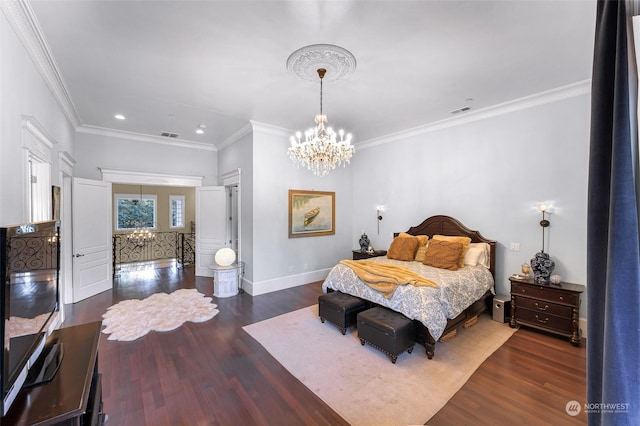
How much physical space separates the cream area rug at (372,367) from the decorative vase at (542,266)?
83 centimetres

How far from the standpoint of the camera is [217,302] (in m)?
4.66

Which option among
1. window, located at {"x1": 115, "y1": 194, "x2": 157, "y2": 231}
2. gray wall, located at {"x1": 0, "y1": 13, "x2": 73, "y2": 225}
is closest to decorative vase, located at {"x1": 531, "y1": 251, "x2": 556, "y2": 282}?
gray wall, located at {"x1": 0, "y1": 13, "x2": 73, "y2": 225}

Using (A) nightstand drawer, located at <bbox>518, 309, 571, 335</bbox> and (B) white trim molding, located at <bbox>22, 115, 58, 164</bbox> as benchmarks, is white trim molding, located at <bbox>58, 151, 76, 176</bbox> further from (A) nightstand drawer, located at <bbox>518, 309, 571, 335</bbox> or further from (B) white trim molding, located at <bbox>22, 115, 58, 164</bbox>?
(A) nightstand drawer, located at <bbox>518, 309, 571, 335</bbox>

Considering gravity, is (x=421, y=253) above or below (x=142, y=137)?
below

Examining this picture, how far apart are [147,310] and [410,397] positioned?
13.1 ft

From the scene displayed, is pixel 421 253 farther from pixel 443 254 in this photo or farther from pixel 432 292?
pixel 432 292

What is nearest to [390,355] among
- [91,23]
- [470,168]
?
[470,168]

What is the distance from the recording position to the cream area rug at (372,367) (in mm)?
2238

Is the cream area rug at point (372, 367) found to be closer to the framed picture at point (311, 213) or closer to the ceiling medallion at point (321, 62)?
the framed picture at point (311, 213)

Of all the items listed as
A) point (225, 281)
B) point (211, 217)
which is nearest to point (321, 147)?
point (225, 281)

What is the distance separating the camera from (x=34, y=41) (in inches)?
94.0

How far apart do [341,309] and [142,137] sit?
549 cm

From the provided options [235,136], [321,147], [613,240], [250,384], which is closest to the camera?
[613,240]

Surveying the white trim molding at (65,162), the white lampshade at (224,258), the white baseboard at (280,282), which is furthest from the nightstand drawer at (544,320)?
the white trim molding at (65,162)
